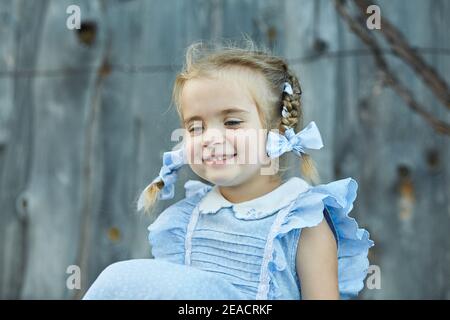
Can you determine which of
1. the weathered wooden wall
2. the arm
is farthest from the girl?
the weathered wooden wall

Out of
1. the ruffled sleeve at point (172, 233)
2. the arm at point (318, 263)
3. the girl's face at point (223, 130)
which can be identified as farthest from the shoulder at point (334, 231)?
the ruffled sleeve at point (172, 233)

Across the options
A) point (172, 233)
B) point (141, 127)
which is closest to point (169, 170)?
point (172, 233)

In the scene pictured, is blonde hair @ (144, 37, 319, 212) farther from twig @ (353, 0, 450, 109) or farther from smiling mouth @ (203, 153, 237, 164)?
twig @ (353, 0, 450, 109)

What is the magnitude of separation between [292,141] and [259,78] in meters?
0.12

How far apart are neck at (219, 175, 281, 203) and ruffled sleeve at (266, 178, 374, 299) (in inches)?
3.0

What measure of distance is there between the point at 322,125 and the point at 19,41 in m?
0.94

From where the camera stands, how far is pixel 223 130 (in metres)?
1.30

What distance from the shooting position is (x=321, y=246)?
4.11ft

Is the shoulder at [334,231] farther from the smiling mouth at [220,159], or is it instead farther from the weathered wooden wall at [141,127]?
the weathered wooden wall at [141,127]

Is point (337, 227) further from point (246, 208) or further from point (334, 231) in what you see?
point (246, 208)

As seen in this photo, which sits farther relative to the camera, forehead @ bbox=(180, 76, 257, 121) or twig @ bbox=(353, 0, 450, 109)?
twig @ bbox=(353, 0, 450, 109)

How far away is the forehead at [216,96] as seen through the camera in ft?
4.26

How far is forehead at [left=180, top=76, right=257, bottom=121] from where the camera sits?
1299mm
